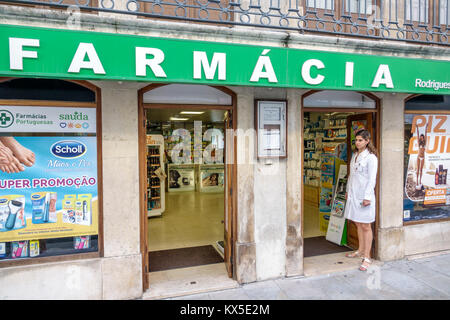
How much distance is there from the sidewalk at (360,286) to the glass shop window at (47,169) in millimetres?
1722

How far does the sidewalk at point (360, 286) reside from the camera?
4.27 meters

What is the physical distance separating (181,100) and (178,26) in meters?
0.97

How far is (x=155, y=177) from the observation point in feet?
28.7

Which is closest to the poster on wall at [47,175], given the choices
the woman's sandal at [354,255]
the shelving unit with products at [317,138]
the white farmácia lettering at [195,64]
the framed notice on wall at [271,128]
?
the white farmácia lettering at [195,64]

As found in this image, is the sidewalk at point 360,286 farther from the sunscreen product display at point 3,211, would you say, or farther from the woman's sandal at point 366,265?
the sunscreen product display at point 3,211

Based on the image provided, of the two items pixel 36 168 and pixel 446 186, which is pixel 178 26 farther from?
pixel 446 186

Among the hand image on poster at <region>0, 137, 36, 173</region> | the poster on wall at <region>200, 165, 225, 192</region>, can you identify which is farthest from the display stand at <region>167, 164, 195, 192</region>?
the hand image on poster at <region>0, 137, 36, 173</region>

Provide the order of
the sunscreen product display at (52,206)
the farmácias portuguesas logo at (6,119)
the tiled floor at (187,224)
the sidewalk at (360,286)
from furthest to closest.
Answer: the tiled floor at (187,224) < the sidewalk at (360,286) < the sunscreen product display at (52,206) < the farmácias portuguesas logo at (6,119)

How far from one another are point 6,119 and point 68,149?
0.75m

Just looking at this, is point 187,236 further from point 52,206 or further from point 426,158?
point 426,158

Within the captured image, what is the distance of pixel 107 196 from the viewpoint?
4.08 m

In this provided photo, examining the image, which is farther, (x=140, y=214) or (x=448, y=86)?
(x=448, y=86)

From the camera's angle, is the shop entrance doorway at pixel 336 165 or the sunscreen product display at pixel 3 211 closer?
A: the sunscreen product display at pixel 3 211
